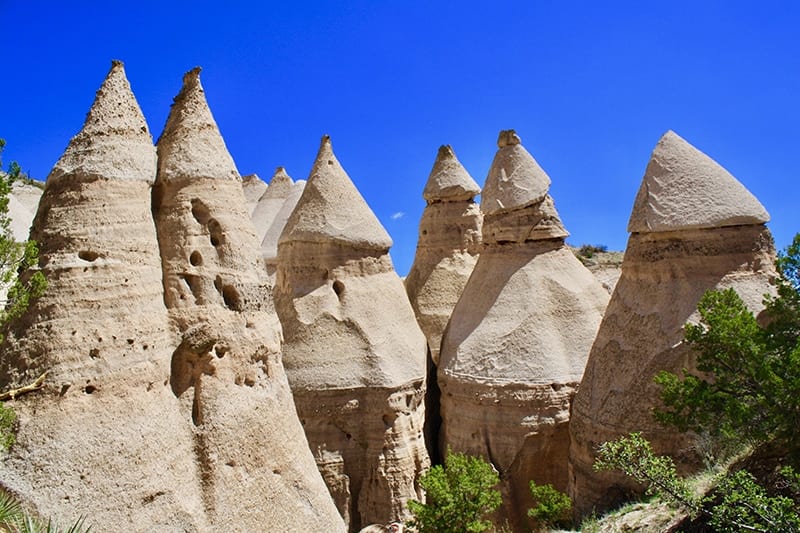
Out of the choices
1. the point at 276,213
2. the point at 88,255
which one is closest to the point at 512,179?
the point at 88,255

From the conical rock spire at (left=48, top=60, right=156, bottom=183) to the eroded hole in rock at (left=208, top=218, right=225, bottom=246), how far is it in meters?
0.90

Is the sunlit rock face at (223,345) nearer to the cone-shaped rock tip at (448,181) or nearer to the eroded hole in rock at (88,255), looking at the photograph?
the eroded hole in rock at (88,255)

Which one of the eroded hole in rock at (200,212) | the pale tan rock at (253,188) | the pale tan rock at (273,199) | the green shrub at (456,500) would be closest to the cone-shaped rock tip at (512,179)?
the green shrub at (456,500)

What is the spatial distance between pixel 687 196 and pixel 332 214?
6584mm

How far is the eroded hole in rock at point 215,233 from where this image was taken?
861 centimetres

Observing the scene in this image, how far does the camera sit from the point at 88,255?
24.3ft

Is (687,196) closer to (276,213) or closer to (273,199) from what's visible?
(276,213)

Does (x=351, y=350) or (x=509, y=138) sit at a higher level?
(x=509, y=138)

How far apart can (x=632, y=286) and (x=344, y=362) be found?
5310 mm

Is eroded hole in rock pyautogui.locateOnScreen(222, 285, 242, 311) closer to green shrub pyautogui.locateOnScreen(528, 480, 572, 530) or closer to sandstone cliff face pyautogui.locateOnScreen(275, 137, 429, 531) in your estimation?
sandstone cliff face pyautogui.locateOnScreen(275, 137, 429, 531)

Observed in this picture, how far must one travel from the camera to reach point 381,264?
46.6 ft

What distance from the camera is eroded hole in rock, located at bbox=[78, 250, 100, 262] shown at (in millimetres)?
7379

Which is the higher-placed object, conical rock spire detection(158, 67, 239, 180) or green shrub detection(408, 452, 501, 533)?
conical rock spire detection(158, 67, 239, 180)

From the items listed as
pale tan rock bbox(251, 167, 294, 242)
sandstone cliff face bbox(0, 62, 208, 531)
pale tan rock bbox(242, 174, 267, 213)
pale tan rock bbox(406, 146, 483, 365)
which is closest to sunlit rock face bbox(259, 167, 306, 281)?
pale tan rock bbox(251, 167, 294, 242)
